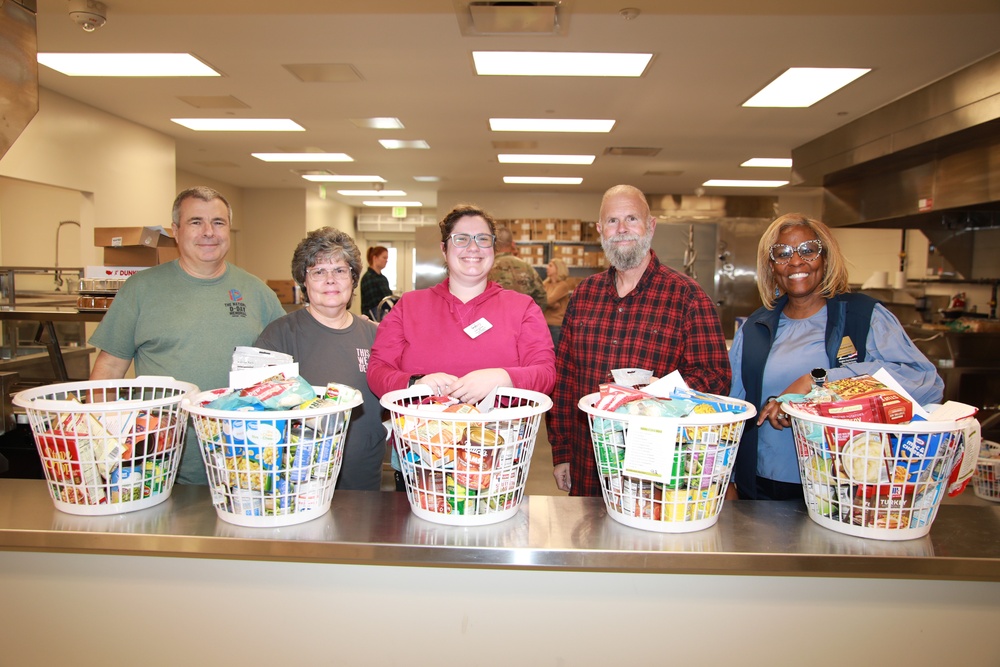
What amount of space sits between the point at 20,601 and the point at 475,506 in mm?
1022

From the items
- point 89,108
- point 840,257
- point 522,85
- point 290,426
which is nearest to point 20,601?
point 290,426

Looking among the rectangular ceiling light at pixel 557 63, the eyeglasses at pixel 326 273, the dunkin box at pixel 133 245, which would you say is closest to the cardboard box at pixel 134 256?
the dunkin box at pixel 133 245

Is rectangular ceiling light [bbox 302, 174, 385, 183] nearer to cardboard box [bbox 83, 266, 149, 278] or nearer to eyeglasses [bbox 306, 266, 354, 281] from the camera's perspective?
cardboard box [bbox 83, 266, 149, 278]

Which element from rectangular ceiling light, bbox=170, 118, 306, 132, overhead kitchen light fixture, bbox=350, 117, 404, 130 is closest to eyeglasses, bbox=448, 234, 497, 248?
overhead kitchen light fixture, bbox=350, 117, 404, 130

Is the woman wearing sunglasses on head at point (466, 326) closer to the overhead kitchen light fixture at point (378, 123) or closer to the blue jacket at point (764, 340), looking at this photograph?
the blue jacket at point (764, 340)

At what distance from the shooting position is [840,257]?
1.82 meters

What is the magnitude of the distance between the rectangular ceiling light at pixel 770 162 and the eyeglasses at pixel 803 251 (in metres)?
7.29

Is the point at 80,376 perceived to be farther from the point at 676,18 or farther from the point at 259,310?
the point at 676,18

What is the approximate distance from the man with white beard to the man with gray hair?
1135mm

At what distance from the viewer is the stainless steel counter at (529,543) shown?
3.68 ft

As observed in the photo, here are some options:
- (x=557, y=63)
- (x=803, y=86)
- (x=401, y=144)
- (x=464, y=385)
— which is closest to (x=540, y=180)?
(x=401, y=144)

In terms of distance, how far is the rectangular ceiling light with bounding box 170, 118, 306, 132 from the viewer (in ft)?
22.3

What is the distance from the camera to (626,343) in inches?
81.7

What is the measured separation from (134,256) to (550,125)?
4.43m
